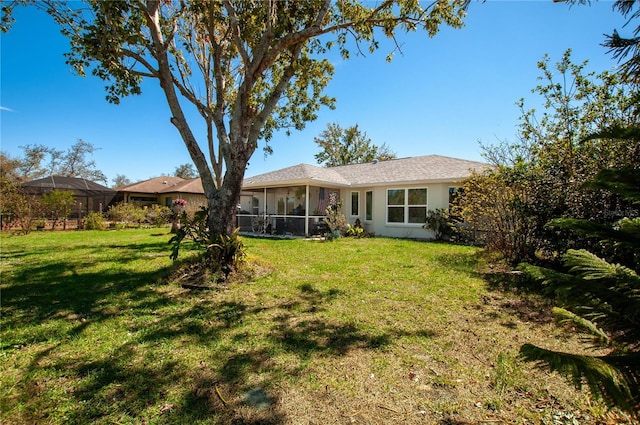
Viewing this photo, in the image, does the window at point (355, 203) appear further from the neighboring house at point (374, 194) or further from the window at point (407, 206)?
the window at point (407, 206)

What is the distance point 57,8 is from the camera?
23.3 feet

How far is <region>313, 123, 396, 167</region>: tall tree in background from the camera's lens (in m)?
35.9

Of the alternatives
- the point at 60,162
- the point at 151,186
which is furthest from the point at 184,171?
the point at 151,186

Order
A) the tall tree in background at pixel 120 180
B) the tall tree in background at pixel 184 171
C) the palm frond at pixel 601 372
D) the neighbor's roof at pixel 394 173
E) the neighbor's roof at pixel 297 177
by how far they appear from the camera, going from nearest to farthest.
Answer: the palm frond at pixel 601 372 < the neighbor's roof at pixel 394 173 < the neighbor's roof at pixel 297 177 < the tall tree in background at pixel 184 171 < the tall tree in background at pixel 120 180

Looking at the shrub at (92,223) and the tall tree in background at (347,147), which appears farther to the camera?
the tall tree in background at (347,147)

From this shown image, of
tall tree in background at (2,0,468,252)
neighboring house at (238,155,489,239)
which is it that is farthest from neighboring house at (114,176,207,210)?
tall tree in background at (2,0,468,252)

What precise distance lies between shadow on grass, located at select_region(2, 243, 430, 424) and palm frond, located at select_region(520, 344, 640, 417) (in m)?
2.21

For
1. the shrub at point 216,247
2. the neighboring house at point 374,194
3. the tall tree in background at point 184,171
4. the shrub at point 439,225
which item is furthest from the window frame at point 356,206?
the tall tree in background at point 184,171

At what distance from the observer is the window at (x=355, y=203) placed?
1688 centimetres

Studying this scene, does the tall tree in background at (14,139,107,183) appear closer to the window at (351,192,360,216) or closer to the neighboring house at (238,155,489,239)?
the neighboring house at (238,155,489,239)

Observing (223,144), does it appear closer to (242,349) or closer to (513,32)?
(242,349)

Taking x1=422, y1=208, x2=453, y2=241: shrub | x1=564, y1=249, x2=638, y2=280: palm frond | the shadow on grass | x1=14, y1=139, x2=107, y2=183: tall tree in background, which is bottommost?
the shadow on grass

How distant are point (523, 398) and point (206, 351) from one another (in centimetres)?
320

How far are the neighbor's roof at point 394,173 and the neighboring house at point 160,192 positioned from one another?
12.1m
